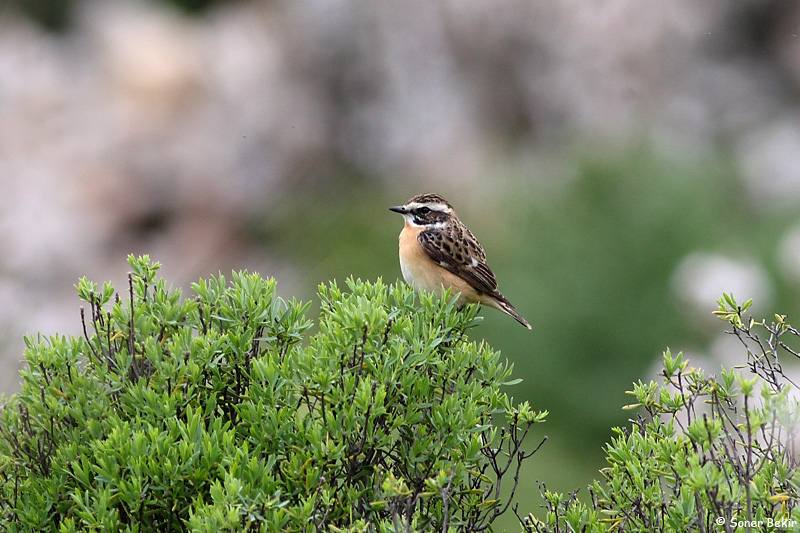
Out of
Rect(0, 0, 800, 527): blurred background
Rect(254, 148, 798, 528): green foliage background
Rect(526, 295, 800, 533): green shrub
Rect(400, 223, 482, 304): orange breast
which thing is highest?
Rect(0, 0, 800, 527): blurred background

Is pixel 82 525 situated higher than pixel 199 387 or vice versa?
pixel 199 387

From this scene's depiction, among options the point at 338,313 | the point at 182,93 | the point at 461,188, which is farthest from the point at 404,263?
the point at 182,93

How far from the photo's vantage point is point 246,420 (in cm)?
277

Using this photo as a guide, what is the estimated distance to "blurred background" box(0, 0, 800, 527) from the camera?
11750 mm

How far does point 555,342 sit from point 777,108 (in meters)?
7.79

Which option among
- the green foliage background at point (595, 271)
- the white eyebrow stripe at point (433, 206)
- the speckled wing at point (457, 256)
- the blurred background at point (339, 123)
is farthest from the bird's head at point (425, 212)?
the blurred background at point (339, 123)

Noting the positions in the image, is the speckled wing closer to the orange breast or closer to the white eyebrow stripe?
the orange breast

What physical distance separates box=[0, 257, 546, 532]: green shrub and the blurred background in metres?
7.14

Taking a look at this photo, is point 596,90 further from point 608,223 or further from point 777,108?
point 608,223

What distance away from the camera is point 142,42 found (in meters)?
14.0

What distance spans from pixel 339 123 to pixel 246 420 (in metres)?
11.1

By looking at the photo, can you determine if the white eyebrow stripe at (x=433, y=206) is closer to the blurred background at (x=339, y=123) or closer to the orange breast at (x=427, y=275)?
the orange breast at (x=427, y=275)

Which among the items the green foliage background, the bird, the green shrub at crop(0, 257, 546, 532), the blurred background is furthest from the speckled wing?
the blurred background

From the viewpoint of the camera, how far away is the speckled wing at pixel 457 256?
5.41m
